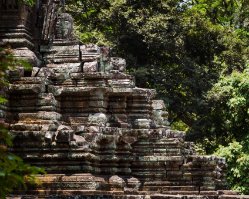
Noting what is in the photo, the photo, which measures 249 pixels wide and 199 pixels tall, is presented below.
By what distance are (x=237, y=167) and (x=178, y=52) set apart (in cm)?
661

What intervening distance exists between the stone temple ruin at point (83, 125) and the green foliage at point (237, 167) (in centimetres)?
722

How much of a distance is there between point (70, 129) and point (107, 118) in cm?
155

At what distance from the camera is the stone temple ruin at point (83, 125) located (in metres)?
13.1

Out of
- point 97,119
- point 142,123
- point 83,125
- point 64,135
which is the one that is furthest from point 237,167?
point 64,135

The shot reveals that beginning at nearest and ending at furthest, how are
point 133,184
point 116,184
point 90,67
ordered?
point 116,184 < point 133,184 < point 90,67

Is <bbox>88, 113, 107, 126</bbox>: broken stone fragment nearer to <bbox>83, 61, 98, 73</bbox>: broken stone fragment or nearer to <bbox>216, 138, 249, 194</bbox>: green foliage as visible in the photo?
<bbox>83, 61, 98, 73</bbox>: broken stone fragment

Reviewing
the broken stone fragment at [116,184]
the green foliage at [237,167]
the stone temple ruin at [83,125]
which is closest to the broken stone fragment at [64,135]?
the stone temple ruin at [83,125]

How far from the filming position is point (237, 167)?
2450cm

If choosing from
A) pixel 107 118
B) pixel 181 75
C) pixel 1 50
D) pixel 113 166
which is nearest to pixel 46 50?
pixel 107 118

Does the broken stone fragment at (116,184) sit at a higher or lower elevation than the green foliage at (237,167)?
higher

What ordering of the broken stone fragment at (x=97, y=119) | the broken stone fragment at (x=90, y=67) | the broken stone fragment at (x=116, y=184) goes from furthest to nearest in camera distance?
1. the broken stone fragment at (x=90, y=67)
2. the broken stone fragment at (x=97, y=119)
3. the broken stone fragment at (x=116, y=184)

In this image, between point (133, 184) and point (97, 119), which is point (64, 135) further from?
point (133, 184)

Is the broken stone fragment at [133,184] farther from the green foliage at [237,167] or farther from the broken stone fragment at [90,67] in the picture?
the green foliage at [237,167]

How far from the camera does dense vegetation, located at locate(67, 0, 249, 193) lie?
1117 inches
